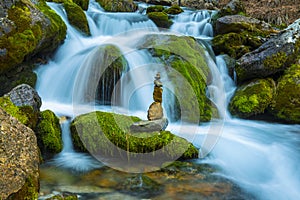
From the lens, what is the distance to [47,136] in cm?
618

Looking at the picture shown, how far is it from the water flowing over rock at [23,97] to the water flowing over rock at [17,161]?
2.84 m

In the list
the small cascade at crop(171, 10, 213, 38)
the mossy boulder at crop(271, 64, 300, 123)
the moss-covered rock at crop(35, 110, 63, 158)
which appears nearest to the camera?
the moss-covered rock at crop(35, 110, 63, 158)

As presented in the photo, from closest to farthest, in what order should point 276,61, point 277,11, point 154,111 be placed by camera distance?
point 154,111, point 276,61, point 277,11

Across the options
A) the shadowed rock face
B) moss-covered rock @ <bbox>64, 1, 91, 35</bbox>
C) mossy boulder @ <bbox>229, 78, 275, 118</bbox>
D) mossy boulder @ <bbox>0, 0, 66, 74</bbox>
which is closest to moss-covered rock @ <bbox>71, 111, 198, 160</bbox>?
mossy boulder @ <bbox>0, 0, 66, 74</bbox>

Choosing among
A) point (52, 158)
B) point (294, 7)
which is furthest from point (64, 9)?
point (294, 7)

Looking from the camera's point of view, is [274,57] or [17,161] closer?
[17,161]

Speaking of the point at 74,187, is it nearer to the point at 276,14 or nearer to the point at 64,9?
the point at 64,9

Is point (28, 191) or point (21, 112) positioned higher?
point (21, 112)

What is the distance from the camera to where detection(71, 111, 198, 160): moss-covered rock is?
5957 mm

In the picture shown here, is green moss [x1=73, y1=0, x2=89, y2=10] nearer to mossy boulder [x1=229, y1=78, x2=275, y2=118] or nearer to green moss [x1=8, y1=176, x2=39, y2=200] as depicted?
mossy boulder [x1=229, y1=78, x2=275, y2=118]

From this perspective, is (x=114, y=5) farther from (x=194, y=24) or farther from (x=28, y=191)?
(x=28, y=191)

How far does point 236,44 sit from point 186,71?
3.96 metres

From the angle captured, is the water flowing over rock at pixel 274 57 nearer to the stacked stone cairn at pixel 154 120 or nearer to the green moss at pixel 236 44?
the green moss at pixel 236 44

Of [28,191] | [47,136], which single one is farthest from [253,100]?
[28,191]
